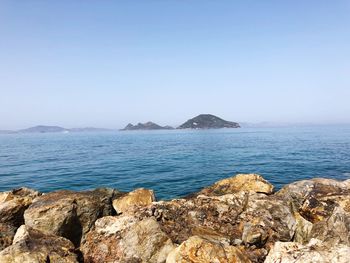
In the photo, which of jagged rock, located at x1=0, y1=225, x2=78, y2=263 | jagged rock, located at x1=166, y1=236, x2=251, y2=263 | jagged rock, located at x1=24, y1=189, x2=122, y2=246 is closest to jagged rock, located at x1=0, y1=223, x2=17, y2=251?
jagged rock, located at x1=24, y1=189, x2=122, y2=246

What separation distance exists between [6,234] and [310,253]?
12.5 meters

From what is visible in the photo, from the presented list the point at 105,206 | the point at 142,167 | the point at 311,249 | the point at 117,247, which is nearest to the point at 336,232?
the point at 311,249

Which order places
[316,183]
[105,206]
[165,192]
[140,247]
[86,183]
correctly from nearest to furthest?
[140,247] < [105,206] < [316,183] < [165,192] < [86,183]

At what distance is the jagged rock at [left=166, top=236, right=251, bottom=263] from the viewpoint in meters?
8.92

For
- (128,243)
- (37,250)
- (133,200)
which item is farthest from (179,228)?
(37,250)

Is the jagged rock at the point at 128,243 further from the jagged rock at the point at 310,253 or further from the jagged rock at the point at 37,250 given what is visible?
the jagged rock at the point at 310,253

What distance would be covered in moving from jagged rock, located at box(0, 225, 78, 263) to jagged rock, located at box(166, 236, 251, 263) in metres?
3.87

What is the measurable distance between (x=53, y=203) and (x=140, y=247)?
5.62 metres

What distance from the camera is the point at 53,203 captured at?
13.9 meters

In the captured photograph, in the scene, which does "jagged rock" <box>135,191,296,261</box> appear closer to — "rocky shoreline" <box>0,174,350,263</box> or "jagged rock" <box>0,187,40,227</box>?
"rocky shoreline" <box>0,174,350,263</box>

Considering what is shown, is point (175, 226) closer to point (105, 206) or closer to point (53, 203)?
point (105, 206)

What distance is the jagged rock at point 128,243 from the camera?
35.4ft

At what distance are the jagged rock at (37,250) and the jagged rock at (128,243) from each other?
101 centimetres

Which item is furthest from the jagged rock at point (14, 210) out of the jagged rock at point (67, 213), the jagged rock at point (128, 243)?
the jagged rock at point (128, 243)
